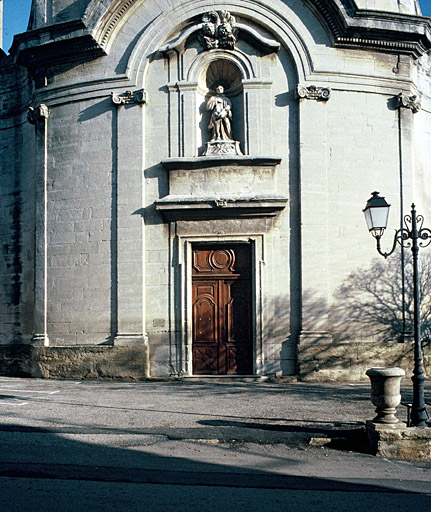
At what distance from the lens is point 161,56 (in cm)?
1627

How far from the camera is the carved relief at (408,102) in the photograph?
638 inches

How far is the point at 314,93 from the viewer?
1579 centimetres

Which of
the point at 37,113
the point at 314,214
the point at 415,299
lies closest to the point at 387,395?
the point at 415,299

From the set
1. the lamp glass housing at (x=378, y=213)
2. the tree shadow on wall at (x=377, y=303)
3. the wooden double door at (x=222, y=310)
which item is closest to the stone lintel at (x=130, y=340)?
the wooden double door at (x=222, y=310)

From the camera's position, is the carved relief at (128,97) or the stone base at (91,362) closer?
the stone base at (91,362)

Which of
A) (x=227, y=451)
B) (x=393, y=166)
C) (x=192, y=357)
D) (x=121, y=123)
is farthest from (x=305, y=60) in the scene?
(x=227, y=451)

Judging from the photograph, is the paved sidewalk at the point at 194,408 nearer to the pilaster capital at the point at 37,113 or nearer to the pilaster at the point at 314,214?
the pilaster at the point at 314,214

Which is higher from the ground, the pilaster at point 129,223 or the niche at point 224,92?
the niche at point 224,92

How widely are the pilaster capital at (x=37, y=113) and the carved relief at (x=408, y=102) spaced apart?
28.4 ft

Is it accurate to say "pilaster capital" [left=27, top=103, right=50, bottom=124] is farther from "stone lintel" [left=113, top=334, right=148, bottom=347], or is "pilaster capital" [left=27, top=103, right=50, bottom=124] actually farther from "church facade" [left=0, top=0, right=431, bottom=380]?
"stone lintel" [left=113, top=334, right=148, bottom=347]

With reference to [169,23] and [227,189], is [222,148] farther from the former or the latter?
[169,23]

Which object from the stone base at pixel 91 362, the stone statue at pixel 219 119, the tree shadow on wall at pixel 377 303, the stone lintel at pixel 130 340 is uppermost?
the stone statue at pixel 219 119

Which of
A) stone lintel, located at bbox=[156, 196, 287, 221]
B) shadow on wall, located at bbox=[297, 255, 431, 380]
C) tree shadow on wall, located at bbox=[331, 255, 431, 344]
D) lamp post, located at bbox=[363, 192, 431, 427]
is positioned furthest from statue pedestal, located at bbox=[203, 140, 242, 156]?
lamp post, located at bbox=[363, 192, 431, 427]

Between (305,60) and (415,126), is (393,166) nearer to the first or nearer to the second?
(415,126)
